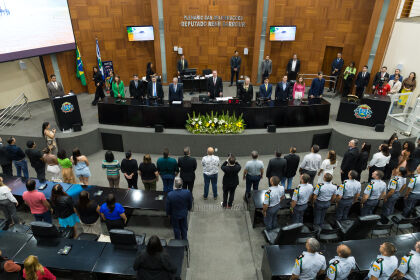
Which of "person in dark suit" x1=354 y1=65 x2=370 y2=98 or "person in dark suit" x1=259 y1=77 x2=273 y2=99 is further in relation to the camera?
"person in dark suit" x1=354 y1=65 x2=370 y2=98

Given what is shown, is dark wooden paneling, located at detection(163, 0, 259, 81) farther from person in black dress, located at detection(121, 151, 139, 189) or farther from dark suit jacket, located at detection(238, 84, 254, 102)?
person in black dress, located at detection(121, 151, 139, 189)

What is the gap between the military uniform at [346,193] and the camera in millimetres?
5367

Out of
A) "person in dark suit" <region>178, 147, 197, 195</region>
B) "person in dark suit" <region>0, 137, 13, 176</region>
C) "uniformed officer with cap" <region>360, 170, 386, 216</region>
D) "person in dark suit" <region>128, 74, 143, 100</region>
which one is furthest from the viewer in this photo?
"person in dark suit" <region>128, 74, 143, 100</region>

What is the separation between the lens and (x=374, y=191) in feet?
17.7

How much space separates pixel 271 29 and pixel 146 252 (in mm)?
10945

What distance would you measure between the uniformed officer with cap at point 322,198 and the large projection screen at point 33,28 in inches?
378

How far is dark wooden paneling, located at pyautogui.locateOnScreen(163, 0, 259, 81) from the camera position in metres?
12.4

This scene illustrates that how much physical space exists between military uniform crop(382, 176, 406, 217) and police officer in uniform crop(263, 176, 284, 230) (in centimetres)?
217

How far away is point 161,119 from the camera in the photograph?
8.63m

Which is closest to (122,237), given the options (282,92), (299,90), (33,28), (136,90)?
(136,90)

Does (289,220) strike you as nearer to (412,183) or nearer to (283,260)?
(283,260)

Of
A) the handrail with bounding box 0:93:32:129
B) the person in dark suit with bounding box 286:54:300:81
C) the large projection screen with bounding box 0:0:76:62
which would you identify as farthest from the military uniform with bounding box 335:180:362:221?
the large projection screen with bounding box 0:0:76:62

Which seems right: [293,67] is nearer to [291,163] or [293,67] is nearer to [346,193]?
[291,163]

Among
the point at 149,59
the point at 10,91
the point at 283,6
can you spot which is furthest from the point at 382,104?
the point at 10,91
